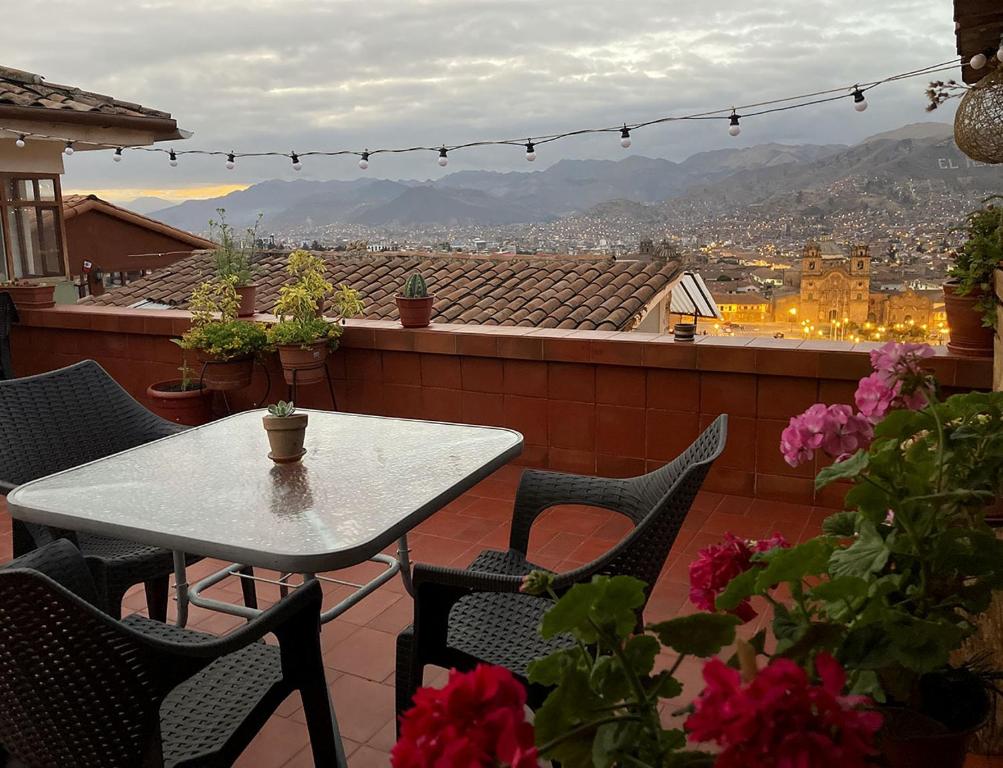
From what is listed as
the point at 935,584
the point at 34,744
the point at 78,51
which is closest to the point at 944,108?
the point at 935,584

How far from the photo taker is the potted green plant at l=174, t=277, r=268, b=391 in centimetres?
461

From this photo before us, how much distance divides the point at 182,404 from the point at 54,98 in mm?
3902

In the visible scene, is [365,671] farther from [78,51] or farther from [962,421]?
[78,51]

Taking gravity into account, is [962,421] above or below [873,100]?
below

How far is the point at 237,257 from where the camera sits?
5461 mm

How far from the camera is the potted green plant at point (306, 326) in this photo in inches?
175

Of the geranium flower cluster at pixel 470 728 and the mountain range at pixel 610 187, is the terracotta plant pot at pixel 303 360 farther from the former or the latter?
the geranium flower cluster at pixel 470 728

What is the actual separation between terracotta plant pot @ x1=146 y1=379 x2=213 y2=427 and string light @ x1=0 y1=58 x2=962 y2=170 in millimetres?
2205

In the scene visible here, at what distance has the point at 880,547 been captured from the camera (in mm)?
979

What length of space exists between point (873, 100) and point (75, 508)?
386 cm

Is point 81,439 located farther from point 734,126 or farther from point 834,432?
point 734,126

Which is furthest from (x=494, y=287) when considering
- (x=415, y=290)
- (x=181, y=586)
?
(x=181, y=586)

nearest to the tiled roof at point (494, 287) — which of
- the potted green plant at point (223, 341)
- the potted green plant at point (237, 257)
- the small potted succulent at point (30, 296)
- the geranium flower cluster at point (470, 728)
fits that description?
the potted green plant at point (237, 257)

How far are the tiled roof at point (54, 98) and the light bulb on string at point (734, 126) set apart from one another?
536 cm
